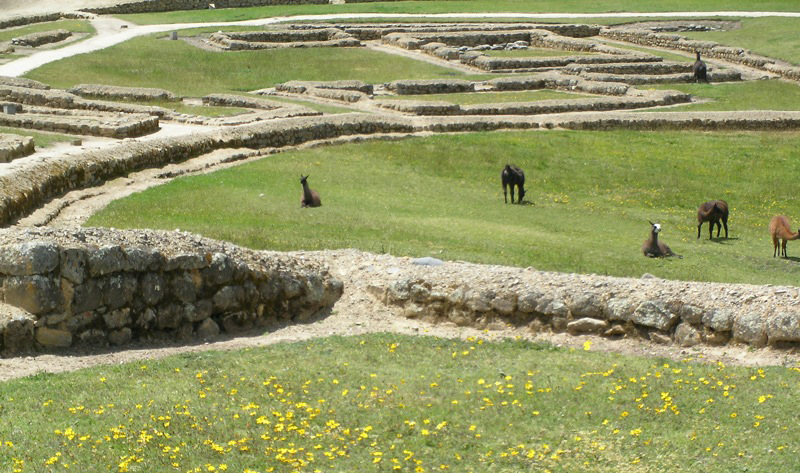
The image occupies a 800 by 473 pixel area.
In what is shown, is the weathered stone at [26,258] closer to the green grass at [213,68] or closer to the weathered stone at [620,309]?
the weathered stone at [620,309]

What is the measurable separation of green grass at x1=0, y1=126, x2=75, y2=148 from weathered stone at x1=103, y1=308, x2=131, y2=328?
18362 mm

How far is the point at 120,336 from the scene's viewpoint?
14.8 metres

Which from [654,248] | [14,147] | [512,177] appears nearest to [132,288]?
[654,248]

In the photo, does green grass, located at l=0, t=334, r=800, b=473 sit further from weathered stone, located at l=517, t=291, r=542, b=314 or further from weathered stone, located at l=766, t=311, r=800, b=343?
weathered stone, located at l=517, t=291, r=542, b=314

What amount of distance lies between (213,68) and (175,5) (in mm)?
29658

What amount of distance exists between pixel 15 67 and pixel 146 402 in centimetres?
4326

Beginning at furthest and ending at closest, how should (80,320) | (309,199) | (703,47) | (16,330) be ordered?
(703,47), (309,199), (80,320), (16,330)

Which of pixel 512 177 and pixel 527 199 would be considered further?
pixel 527 199

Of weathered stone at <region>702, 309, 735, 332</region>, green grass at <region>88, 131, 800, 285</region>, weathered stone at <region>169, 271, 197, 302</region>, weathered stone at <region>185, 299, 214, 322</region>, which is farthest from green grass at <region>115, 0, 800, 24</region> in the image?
weathered stone at <region>702, 309, 735, 332</region>

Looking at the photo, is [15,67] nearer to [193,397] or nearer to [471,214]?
[471,214]

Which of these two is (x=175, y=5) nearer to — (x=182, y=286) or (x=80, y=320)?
(x=182, y=286)

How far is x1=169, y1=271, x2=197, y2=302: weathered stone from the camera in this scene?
600 inches

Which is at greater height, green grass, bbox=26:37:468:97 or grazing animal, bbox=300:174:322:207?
green grass, bbox=26:37:468:97

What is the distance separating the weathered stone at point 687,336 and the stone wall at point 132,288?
579 centimetres
